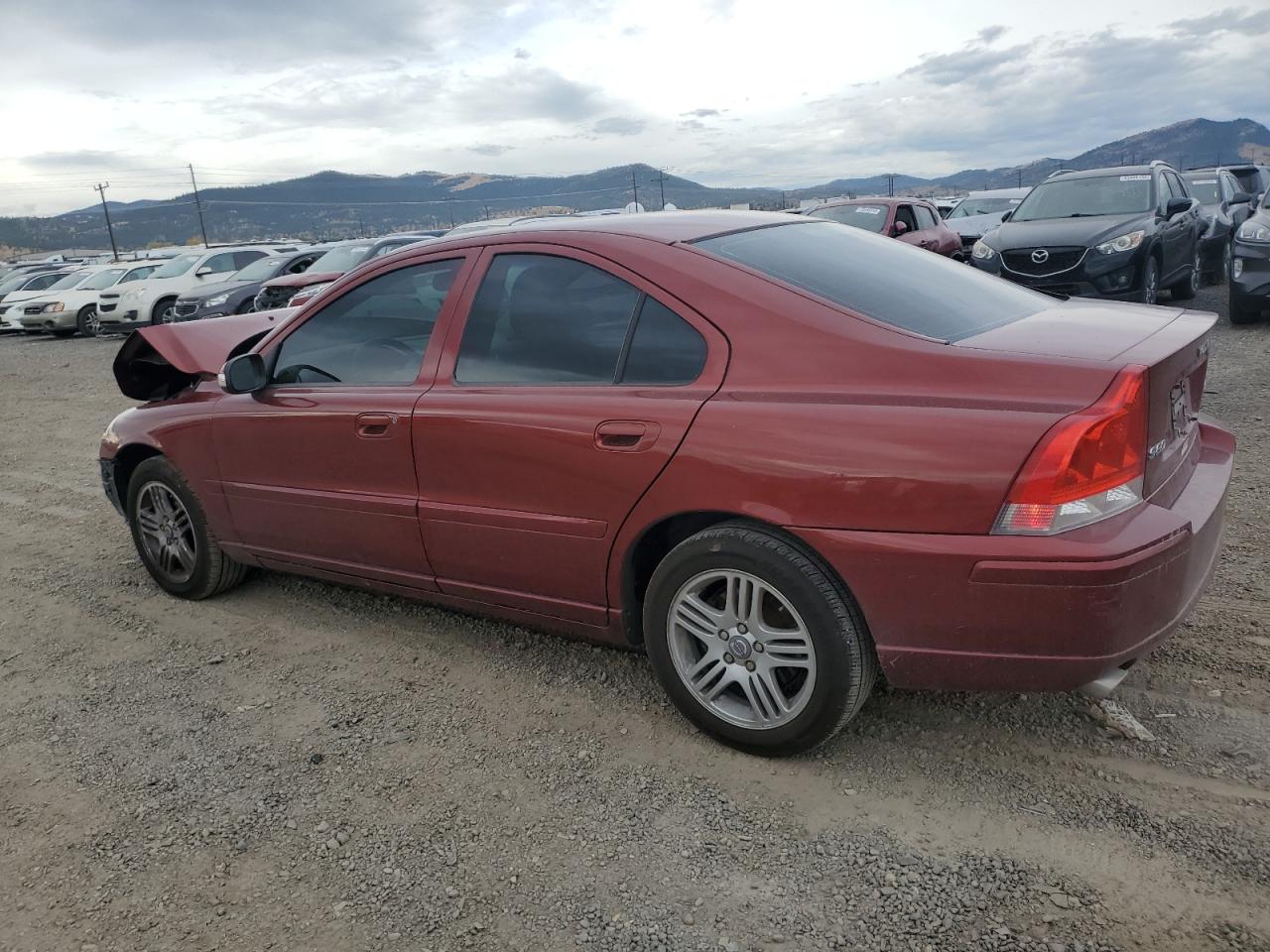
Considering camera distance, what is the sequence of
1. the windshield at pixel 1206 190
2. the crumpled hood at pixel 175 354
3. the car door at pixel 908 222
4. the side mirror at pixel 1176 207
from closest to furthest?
1. the crumpled hood at pixel 175 354
2. the side mirror at pixel 1176 207
3. the car door at pixel 908 222
4. the windshield at pixel 1206 190

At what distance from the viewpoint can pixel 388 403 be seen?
11.6 feet

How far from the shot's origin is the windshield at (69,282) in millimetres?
23922

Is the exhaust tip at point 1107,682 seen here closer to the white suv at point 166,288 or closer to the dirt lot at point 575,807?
the dirt lot at point 575,807

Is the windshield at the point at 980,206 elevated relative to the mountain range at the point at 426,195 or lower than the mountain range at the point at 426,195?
lower

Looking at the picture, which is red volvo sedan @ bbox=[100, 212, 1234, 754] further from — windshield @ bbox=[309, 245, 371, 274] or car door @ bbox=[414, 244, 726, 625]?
windshield @ bbox=[309, 245, 371, 274]

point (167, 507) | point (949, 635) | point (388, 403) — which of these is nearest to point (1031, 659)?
point (949, 635)

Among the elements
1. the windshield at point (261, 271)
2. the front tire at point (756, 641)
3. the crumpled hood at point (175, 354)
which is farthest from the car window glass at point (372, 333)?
the windshield at point (261, 271)

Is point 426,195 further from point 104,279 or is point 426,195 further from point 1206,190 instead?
point 1206,190

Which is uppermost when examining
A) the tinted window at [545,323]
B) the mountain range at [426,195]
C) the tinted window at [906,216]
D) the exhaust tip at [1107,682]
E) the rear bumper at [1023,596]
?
the mountain range at [426,195]

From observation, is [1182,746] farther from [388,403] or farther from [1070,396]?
[388,403]

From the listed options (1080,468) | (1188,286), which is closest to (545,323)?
(1080,468)

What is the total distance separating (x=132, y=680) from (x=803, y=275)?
9.69ft

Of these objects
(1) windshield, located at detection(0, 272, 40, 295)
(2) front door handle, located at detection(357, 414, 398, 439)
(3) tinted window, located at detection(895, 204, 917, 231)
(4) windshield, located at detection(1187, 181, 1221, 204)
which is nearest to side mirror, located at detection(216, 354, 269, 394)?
(2) front door handle, located at detection(357, 414, 398, 439)

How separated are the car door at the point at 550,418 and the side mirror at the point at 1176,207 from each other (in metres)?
9.90
